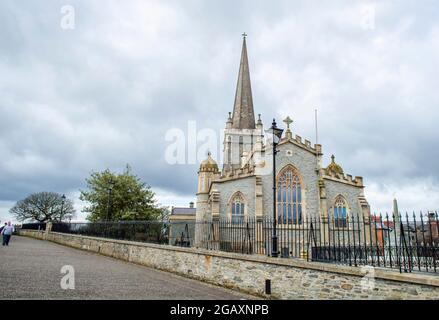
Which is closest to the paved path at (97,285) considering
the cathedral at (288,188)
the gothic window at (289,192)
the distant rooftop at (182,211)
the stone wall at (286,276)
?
the stone wall at (286,276)

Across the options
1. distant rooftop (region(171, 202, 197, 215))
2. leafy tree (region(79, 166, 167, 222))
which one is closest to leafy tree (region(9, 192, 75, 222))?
distant rooftop (region(171, 202, 197, 215))

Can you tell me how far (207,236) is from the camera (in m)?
13.8

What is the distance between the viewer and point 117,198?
33.6 meters

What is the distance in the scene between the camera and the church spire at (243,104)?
47.0 meters

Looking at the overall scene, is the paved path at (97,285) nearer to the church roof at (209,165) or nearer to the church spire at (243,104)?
the church roof at (209,165)

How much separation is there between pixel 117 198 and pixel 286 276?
27672mm

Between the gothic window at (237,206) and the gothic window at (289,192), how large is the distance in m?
3.69

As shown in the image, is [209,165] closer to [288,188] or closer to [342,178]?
[288,188]

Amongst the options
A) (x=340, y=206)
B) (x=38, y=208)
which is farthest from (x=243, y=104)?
(x=38, y=208)

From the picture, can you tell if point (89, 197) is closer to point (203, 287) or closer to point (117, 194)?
point (117, 194)

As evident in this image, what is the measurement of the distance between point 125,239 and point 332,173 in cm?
2112

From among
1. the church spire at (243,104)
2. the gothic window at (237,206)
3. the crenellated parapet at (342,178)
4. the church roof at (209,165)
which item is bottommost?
the gothic window at (237,206)

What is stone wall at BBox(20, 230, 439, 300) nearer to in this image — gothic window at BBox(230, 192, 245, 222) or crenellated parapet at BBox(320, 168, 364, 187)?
gothic window at BBox(230, 192, 245, 222)

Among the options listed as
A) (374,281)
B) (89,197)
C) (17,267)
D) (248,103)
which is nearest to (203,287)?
(374,281)
